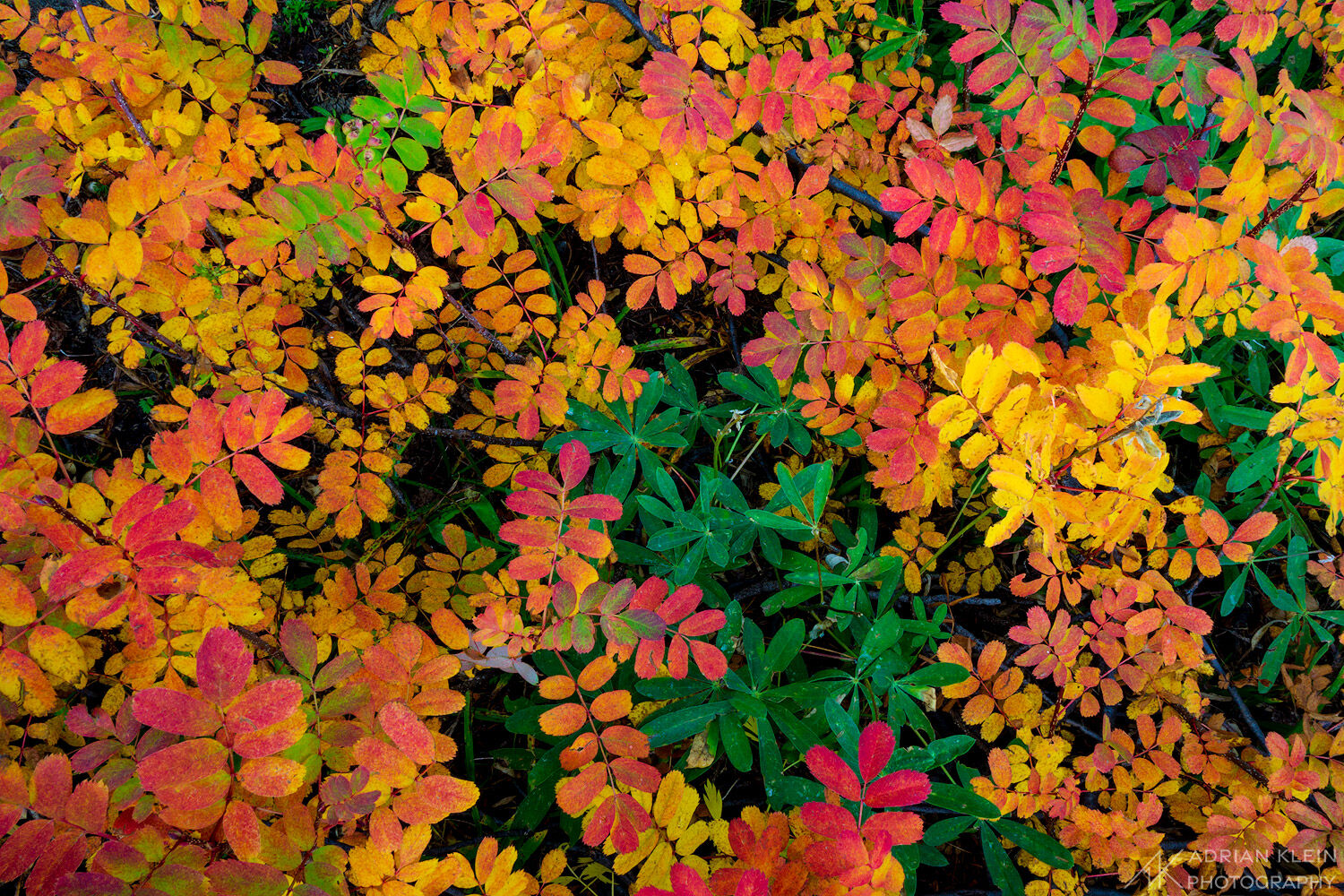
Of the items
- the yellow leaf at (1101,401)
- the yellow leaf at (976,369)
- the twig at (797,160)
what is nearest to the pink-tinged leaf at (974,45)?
the twig at (797,160)

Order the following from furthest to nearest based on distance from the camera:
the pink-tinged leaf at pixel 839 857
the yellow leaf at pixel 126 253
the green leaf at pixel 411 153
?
1. the green leaf at pixel 411 153
2. the yellow leaf at pixel 126 253
3. the pink-tinged leaf at pixel 839 857

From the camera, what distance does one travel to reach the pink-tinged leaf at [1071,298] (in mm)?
1619

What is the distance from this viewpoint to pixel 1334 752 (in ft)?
6.06

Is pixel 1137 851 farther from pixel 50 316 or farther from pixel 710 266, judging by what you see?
pixel 50 316

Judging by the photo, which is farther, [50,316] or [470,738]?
[50,316]

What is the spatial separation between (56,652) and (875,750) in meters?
1.45

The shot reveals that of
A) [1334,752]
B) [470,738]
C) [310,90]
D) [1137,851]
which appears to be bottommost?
[470,738]

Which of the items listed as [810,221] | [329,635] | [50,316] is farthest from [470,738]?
[50,316]

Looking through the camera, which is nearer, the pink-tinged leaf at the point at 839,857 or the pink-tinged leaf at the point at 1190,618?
the pink-tinged leaf at the point at 839,857

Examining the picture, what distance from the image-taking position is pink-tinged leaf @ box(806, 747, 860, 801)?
1.19 metres

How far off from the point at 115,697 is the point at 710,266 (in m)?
2.11

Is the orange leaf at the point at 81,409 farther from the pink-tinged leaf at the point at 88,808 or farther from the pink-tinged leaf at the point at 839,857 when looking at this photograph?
the pink-tinged leaf at the point at 839,857

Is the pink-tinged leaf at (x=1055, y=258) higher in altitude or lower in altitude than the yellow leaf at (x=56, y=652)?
higher

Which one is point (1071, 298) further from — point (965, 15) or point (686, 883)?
point (686, 883)
